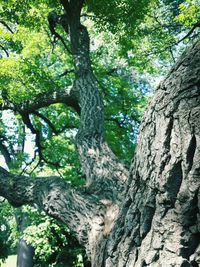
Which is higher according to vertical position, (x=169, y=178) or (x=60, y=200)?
(x=60, y=200)

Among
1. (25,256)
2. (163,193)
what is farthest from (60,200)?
(25,256)

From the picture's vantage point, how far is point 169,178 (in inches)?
94.6

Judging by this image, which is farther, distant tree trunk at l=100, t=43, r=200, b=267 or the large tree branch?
the large tree branch

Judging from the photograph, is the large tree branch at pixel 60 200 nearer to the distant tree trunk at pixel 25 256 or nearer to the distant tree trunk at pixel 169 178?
the distant tree trunk at pixel 169 178

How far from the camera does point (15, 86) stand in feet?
28.8

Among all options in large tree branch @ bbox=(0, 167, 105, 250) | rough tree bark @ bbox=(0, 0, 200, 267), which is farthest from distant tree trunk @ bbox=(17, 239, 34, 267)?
rough tree bark @ bbox=(0, 0, 200, 267)

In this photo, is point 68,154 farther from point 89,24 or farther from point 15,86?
point 89,24

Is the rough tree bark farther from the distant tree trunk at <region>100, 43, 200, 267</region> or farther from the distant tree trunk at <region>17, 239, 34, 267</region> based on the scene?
the distant tree trunk at <region>17, 239, 34, 267</region>

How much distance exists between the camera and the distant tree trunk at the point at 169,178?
7.50 feet

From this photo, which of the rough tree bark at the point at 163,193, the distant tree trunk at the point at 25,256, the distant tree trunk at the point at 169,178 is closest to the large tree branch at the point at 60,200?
the rough tree bark at the point at 163,193

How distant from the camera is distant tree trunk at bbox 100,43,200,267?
2285 mm

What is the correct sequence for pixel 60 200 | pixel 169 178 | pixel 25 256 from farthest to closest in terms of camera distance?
1. pixel 25 256
2. pixel 60 200
3. pixel 169 178

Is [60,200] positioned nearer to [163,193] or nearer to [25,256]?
[163,193]

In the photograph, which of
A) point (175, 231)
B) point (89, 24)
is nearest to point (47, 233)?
point (89, 24)
